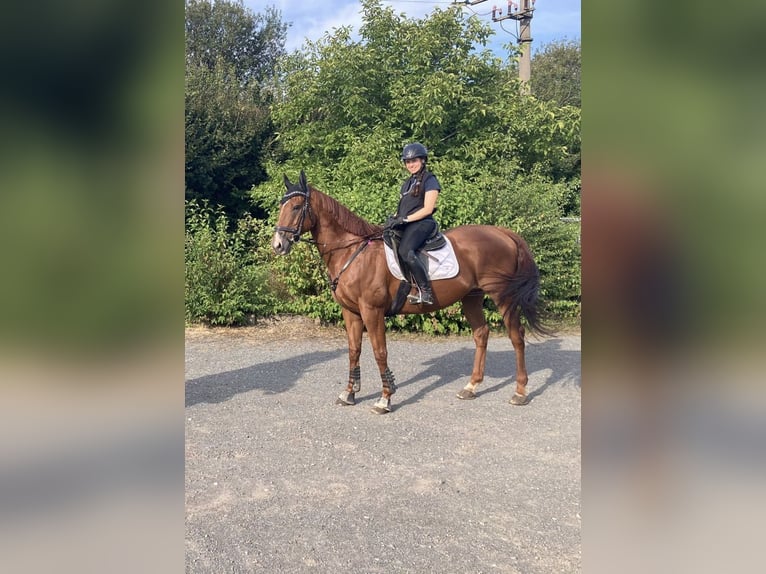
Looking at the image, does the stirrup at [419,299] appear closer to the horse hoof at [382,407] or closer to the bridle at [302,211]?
the horse hoof at [382,407]

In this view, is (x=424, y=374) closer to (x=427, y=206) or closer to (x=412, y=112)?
(x=427, y=206)

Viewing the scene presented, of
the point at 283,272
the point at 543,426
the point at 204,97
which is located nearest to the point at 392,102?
the point at 283,272

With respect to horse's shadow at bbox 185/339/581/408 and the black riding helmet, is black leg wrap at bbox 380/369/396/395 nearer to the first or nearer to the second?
horse's shadow at bbox 185/339/581/408

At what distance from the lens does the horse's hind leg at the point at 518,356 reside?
19.0 ft

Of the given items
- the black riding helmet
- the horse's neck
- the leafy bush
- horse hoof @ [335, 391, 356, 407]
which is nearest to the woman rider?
the black riding helmet

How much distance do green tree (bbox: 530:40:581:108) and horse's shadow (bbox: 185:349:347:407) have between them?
754 inches

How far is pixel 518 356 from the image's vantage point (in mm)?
5844

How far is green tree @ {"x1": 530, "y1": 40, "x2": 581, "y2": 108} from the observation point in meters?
23.7

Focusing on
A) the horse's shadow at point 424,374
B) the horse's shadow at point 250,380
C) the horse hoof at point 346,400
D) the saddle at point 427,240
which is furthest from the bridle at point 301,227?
the horse's shadow at point 250,380
